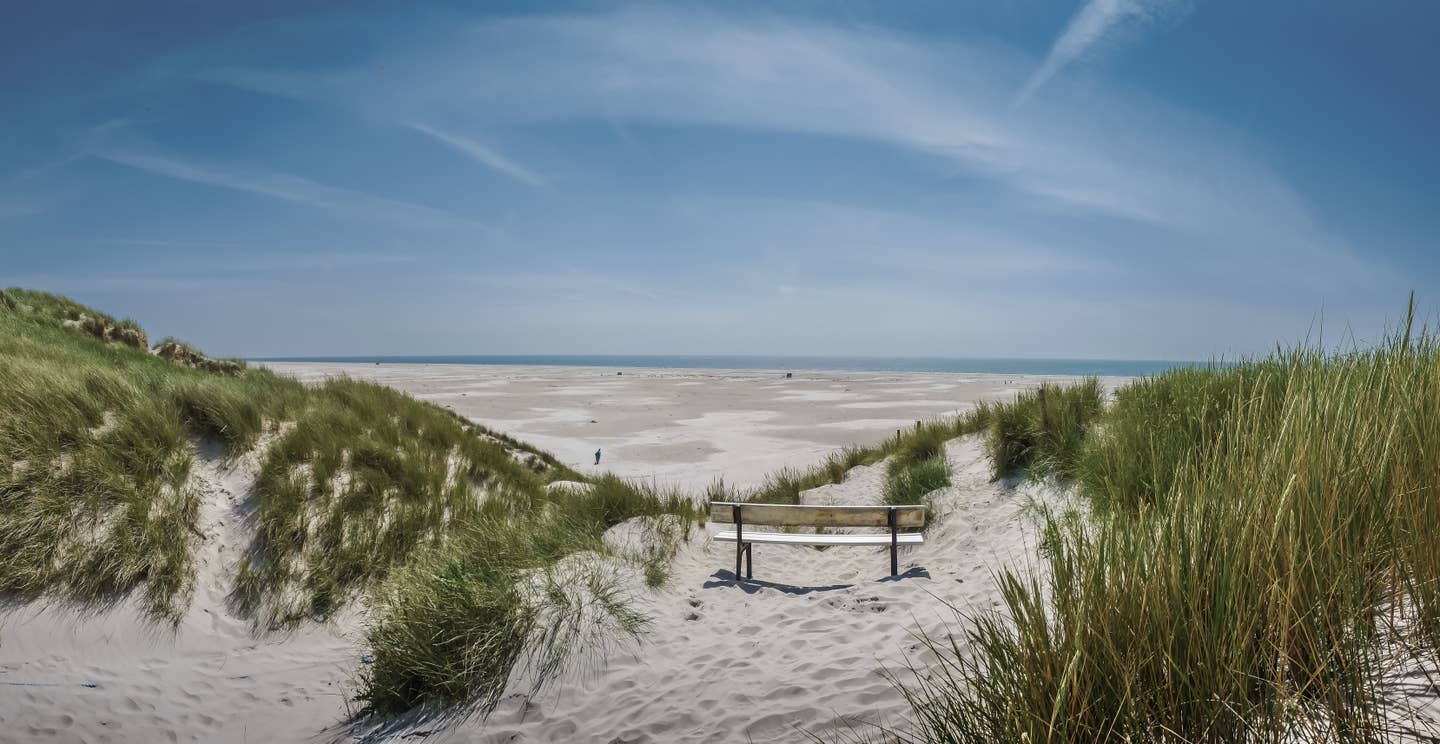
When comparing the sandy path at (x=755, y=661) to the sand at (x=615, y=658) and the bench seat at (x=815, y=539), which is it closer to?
the sand at (x=615, y=658)

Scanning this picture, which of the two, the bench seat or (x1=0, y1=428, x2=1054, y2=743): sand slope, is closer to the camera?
(x1=0, y1=428, x2=1054, y2=743): sand slope

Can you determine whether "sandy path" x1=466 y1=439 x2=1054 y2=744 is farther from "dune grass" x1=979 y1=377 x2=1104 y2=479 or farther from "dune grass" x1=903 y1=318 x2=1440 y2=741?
"dune grass" x1=979 y1=377 x2=1104 y2=479

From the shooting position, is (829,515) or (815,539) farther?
(829,515)

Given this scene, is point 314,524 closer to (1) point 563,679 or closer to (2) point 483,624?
(2) point 483,624

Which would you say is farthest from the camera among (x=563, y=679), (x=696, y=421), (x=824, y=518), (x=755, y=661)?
(x=696, y=421)

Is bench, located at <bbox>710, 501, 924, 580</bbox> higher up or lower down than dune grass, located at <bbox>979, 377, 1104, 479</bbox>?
lower down

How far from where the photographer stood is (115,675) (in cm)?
505

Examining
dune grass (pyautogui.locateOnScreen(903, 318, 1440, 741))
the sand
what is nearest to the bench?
the sand

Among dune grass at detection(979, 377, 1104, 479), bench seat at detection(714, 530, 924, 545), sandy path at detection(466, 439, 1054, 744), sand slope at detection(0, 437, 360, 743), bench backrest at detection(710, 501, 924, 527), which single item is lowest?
sand slope at detection(0, 437, 360, 743)

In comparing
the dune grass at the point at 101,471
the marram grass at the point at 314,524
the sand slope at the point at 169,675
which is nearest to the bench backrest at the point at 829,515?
the marram grass at the point at 314,524

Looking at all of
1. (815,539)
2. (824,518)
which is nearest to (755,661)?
(815,539)

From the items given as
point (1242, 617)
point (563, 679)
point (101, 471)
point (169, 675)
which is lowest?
point (169, 675)

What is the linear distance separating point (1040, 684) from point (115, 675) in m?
6.83

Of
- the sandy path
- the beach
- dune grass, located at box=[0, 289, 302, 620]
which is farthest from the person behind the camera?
the beach
